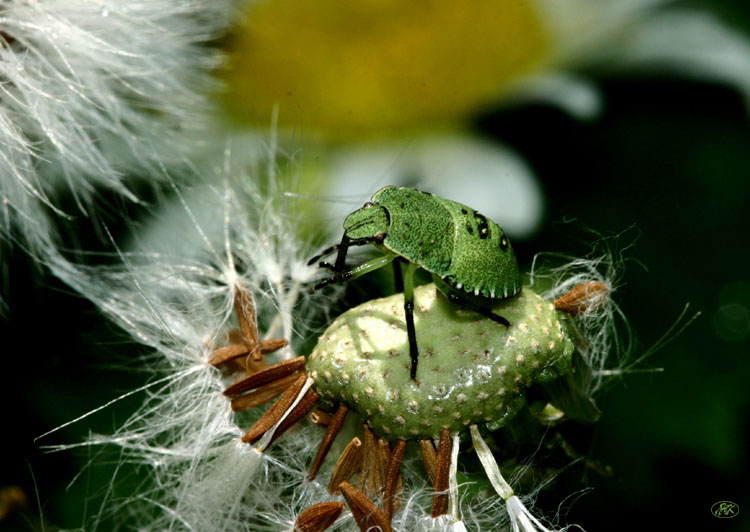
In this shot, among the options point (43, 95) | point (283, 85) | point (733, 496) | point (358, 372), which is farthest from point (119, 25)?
point (733, 496)

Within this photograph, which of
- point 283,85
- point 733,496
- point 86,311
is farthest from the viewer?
point 283,85

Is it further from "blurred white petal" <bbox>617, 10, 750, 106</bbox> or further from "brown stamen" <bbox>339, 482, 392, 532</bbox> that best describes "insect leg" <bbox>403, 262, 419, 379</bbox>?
"blurred white petal" <bbox>617, 10, 750, 106</bbox>

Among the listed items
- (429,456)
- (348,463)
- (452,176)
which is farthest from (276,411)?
(452,176)

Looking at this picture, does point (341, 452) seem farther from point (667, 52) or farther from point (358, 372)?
point (667, 52)

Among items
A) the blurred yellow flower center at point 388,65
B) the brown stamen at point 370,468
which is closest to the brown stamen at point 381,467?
the brown stamen at point 370,468

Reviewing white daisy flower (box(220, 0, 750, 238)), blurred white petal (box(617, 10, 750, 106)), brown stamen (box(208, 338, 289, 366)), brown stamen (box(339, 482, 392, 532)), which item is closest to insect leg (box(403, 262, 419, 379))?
brown stamen (box(339, 482, 392, 532))

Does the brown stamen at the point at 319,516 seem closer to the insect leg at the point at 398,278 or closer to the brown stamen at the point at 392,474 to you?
the brown stamen at the point at 392,474
